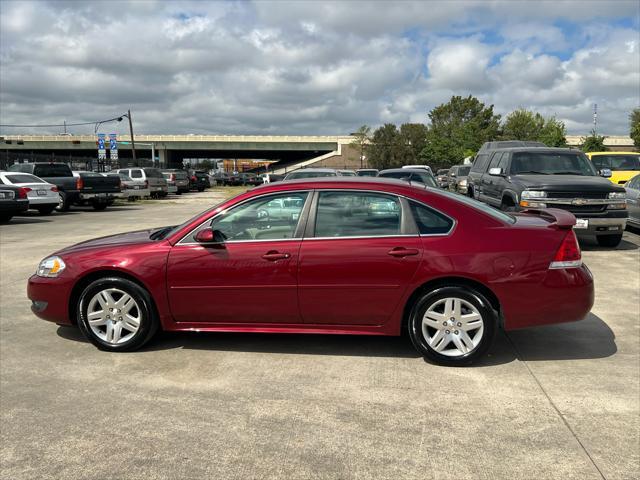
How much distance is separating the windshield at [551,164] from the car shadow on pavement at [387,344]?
613 centimetres

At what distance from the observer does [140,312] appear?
15.6 ft

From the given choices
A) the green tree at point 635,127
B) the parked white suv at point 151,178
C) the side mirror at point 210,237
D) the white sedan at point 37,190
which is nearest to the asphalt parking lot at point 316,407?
the side mirror at point 210,237

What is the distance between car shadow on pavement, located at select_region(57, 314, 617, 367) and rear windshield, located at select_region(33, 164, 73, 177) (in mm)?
16834

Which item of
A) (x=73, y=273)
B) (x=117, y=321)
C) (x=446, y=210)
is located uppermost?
(x=446, y=210)

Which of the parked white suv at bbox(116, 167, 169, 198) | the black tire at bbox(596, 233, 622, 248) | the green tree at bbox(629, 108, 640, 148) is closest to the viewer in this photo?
the black tire at bbox(596, 233, 622, 248)

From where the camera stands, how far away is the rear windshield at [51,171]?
20156 millimetres

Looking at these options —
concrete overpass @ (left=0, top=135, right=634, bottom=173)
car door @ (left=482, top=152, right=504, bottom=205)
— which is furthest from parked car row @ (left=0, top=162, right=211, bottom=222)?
concrete overpass @ (left=0, top=135, right=634, bottom=173)

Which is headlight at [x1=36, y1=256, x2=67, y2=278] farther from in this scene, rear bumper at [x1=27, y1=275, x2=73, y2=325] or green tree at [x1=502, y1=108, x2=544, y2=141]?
green tree at [x1=502, y1=108, x2=544, y2=141]

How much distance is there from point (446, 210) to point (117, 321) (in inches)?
119

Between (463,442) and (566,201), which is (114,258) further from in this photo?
(566,201)

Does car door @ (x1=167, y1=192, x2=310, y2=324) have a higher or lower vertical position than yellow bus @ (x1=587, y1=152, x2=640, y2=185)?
lower

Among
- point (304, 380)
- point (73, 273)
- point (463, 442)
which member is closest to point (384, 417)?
point (463, 442)

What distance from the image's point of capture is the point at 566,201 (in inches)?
382

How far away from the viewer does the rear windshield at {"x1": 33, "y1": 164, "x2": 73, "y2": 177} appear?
20156 millimetres
